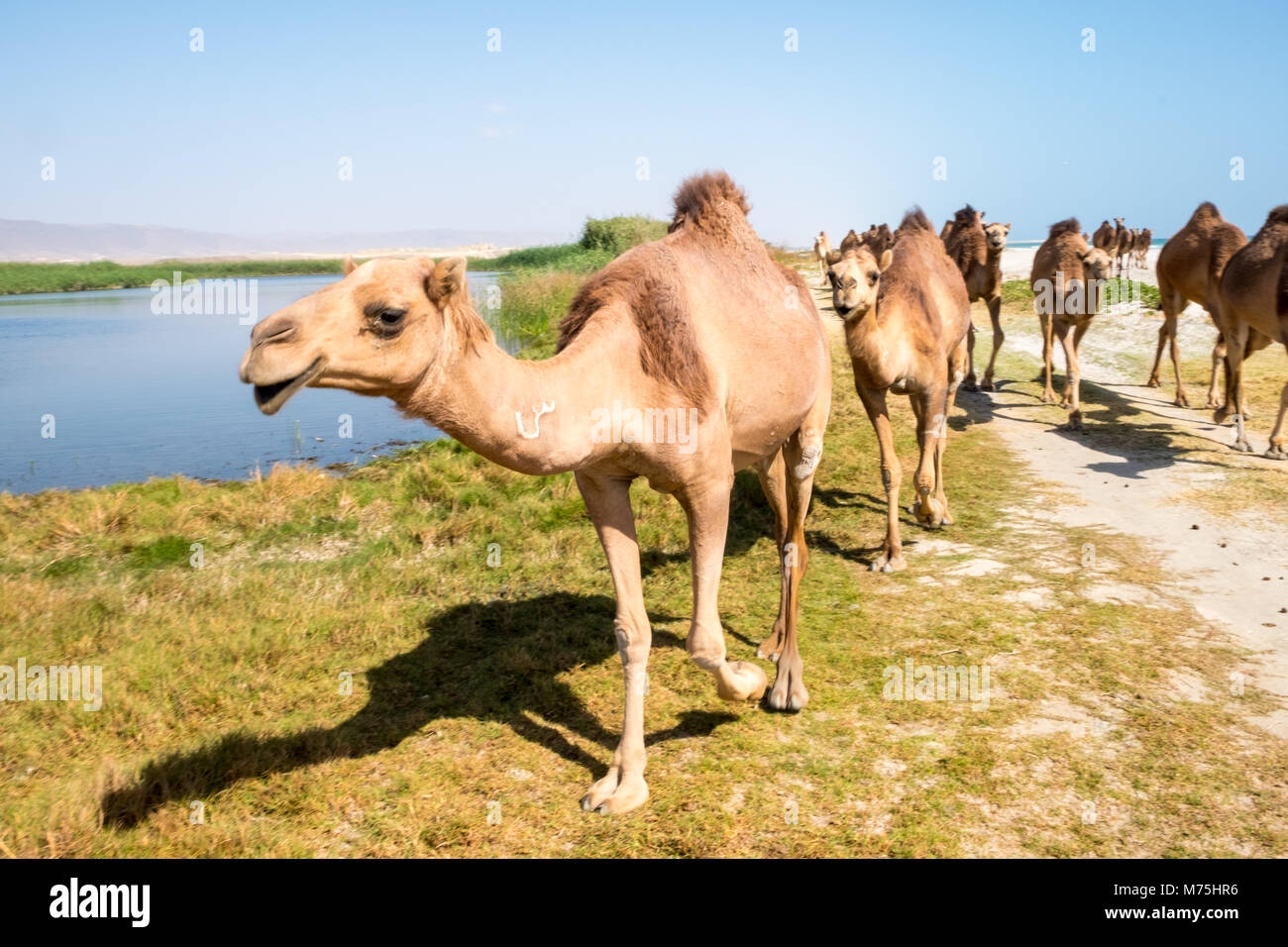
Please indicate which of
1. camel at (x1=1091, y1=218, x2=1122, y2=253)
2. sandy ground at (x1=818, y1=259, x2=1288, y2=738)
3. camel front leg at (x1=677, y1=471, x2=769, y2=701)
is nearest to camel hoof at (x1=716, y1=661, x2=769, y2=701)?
camel front leg at (x1=677, y1=471, x2=769, y2=701)

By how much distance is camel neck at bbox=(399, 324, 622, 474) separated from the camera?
3.05 m

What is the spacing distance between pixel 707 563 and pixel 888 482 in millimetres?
3622

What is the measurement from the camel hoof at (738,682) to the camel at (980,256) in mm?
10481

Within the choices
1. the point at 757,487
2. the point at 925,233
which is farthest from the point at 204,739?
the point at 925,233

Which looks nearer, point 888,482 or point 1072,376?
point 888,482

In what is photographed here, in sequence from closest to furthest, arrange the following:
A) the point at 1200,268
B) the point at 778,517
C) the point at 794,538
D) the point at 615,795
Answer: the point at 615,795 < the point at 794,538 < the point at 778,517 < the point at 1200,268

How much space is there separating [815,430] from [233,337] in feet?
97.2

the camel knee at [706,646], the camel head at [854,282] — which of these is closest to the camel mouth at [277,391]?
the camel knee at [706,646]

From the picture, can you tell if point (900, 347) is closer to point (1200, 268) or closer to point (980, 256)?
point (1200, 268)

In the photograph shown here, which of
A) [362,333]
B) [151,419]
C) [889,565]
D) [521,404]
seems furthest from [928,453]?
[151,419]

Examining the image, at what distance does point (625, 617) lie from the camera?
407 cm

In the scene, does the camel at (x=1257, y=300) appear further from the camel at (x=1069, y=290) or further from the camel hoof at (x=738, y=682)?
the camel hoof at (x=738, y=682)

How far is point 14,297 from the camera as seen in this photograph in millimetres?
54406

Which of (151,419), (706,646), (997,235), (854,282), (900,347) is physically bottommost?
(706,646)
